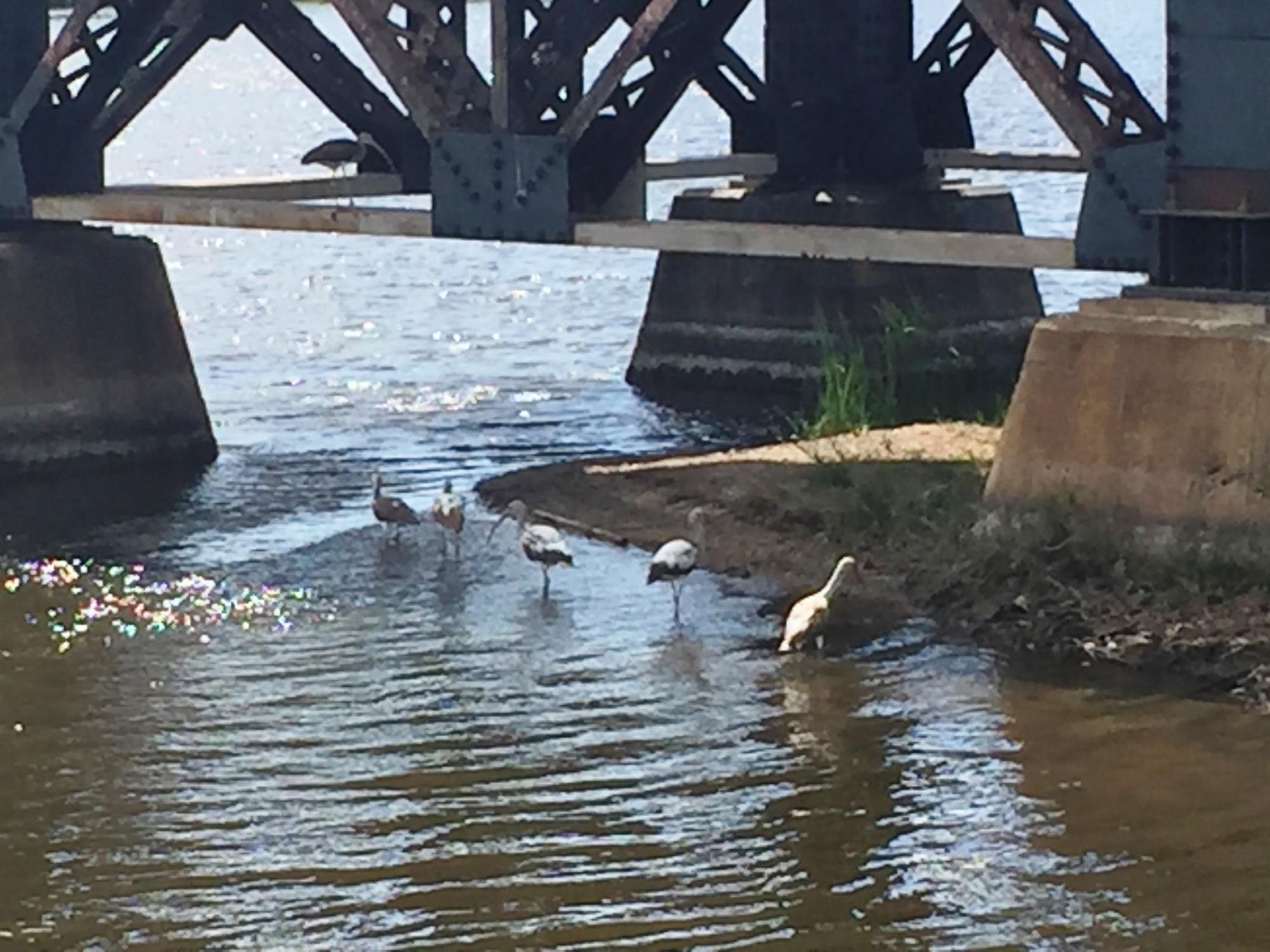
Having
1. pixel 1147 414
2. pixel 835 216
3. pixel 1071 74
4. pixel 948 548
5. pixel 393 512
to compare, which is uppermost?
pixel 1071 74

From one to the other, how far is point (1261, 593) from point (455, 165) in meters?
7.20

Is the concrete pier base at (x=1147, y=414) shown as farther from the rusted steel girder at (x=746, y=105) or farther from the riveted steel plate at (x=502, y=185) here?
the rusted steel girder at (x=746, y=105)

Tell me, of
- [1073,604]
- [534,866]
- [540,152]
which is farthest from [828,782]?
[540,152]

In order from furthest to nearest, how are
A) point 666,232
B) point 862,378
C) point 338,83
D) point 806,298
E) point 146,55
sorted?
1. point 806,298
2. point 338,83
3. point 146,55
4. point 862,378
5. point 666,232

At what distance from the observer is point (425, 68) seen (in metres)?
19.9

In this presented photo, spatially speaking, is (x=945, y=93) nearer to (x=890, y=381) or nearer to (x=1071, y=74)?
(x=890, y=381)

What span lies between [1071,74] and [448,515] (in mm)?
4436

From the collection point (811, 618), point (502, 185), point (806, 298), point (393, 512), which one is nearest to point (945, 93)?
point (806, 298)

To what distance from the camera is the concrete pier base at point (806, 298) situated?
81.6 feet

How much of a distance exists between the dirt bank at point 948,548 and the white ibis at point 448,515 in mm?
741

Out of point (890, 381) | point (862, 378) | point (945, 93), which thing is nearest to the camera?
point (862, 378)

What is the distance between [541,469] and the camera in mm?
20453

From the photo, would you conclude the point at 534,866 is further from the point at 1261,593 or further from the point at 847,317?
the point at 847,317

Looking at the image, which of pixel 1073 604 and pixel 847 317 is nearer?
pixel 1073 604
